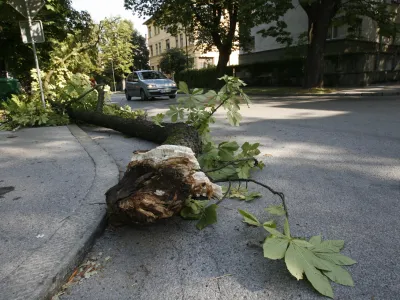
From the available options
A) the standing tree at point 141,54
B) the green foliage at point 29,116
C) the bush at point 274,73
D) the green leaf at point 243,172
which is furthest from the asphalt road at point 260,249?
the standing tree at point 141,54

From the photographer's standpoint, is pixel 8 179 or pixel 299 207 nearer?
pixel 299 207

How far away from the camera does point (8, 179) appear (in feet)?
10.7

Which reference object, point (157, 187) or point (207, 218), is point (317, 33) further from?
point (157, 187)

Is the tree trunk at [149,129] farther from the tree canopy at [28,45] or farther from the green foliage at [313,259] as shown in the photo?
the tree canopy at [28,45]

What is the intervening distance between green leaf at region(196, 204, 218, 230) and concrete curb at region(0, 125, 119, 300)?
0.71m

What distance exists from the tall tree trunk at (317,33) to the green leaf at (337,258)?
14.9 meters

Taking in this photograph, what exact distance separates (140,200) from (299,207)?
132cm

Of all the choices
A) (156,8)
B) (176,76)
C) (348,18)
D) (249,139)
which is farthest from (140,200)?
(176,76)

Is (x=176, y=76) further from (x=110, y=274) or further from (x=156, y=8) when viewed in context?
(x=110, y=274)

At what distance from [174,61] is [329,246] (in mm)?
40752

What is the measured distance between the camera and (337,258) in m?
1.73

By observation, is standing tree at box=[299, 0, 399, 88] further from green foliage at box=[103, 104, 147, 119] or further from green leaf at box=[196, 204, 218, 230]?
green leaf at box=[196, 204, 218, 230]

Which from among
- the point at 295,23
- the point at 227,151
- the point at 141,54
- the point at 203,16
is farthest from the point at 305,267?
the point at 141,54

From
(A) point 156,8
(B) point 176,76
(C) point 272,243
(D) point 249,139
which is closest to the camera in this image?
(C) point 272,243
